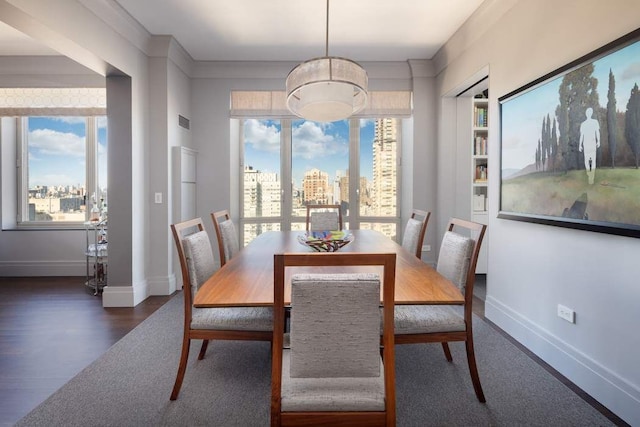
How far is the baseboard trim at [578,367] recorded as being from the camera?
175 cm

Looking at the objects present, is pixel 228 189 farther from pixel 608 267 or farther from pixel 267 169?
pixel 608 267

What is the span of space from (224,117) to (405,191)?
254 centimetres

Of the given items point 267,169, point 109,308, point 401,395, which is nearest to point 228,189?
point 267,169

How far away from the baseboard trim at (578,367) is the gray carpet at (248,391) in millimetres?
101

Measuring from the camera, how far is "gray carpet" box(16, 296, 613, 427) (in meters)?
1.76

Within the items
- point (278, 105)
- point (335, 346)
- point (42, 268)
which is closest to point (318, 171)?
point (278, 105)

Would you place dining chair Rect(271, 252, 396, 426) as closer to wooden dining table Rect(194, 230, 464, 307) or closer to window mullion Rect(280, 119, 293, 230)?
wooden dining table Rect(194, 230, 464, 307)

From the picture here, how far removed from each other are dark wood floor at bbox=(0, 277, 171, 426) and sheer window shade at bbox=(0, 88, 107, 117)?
81.0 inches

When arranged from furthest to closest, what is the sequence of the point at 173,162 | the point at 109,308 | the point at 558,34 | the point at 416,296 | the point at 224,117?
1. the point at 224,117
2. the point at 173,162
3. the point at 109,308
4. the point at 558,34
5. the point at 416,296

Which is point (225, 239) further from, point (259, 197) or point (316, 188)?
point (316, 188)

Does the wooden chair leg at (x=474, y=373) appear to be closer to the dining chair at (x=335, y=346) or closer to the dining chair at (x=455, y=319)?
the dining chair at (x=455, y=319)

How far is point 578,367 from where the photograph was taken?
2066 millimetres

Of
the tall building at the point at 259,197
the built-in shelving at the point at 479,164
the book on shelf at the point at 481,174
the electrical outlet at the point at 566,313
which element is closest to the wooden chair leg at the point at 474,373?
the electrical outlet at the point at 566,313

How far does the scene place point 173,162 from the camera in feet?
12.8
